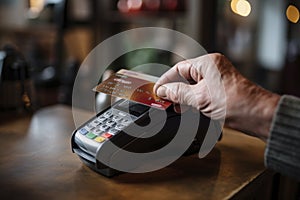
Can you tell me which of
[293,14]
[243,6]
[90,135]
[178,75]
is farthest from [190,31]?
[90,135]

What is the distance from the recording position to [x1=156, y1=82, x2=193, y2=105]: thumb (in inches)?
26.5

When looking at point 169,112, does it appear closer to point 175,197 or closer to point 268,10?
point 175,197

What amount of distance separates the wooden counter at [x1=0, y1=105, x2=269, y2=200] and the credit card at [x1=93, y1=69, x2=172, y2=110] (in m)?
0.12

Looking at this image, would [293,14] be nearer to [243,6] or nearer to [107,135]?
[243,6]

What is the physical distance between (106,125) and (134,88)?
0.09 m

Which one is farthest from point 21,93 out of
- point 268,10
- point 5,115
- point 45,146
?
point 268,10

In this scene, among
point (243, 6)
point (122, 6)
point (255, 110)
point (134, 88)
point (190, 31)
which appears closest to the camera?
point (255, 110)

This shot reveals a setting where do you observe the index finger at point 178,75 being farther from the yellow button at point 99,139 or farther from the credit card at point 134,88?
the yellow button at point 99,139

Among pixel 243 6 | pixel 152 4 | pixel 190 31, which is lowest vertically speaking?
pixel 190 31

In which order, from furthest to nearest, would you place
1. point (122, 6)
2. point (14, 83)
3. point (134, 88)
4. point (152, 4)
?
point (122, 6) → point (152, 4) → point (14, 83) → point (134, 88)

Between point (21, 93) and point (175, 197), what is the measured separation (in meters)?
0.63

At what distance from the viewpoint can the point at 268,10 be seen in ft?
7.89

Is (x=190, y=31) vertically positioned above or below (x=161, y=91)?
below

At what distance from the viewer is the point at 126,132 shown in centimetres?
65
